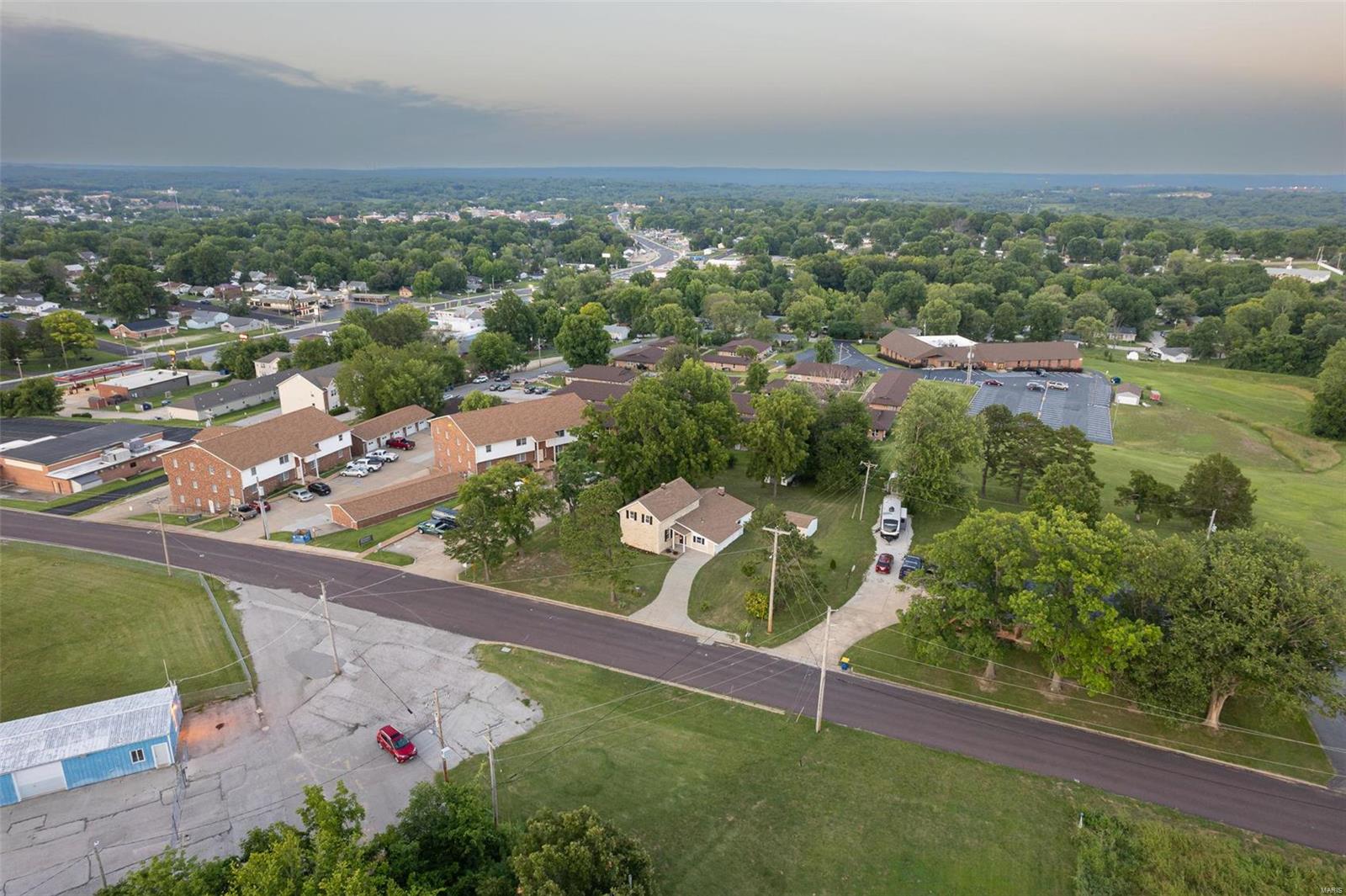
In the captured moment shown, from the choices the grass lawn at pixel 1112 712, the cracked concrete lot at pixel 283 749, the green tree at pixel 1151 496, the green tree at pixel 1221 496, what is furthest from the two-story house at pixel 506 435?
the green tree at pixel 1221 496

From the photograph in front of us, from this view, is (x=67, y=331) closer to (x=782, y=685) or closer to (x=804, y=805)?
(x=782, y=685)

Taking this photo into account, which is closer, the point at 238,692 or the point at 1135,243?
the point at 238,692

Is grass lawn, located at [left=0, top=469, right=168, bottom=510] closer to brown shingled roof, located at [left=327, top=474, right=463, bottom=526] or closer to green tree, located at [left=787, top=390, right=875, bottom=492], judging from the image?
brown shingled roof, located at [left=327, top=474, right=463, bottom=526]

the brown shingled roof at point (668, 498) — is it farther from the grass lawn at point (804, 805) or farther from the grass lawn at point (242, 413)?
the grass lawn at point (242, 413)

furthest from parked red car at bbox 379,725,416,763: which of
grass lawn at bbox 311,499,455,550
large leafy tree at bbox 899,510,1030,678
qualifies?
large leafy tree at bbox 899,510,1030,678

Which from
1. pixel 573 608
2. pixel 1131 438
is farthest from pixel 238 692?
pixel 1131 438

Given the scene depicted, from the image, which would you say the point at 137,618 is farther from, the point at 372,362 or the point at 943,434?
the point at 943,434

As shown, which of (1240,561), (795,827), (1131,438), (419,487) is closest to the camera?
(795,827)
